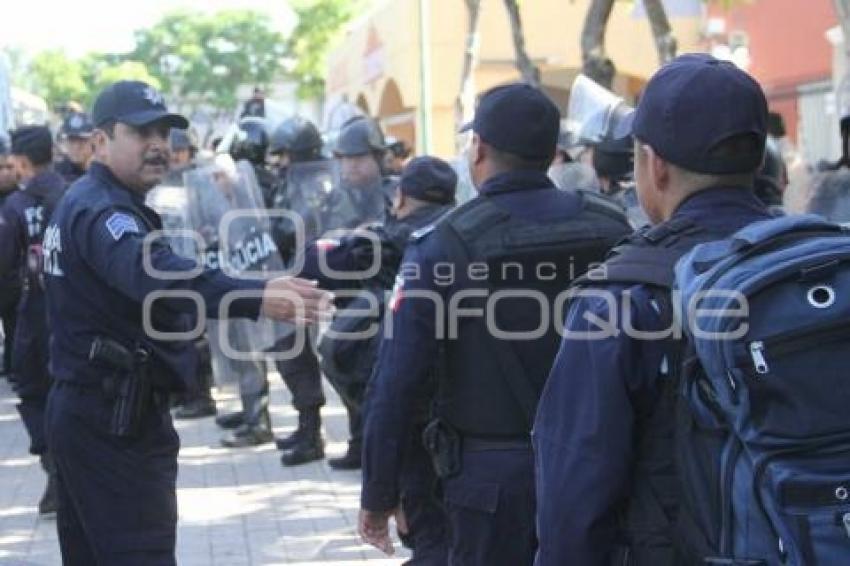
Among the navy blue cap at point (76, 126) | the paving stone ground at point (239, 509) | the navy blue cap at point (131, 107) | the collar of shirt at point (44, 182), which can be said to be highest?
the navy blue cap at point (76, 126)

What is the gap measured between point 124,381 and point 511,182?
4.55ft

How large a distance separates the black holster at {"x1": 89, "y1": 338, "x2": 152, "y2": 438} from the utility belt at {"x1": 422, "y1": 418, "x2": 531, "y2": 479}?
951 mm

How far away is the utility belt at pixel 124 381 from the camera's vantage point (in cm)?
404

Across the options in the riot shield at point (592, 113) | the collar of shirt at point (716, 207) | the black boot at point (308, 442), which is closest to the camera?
the collar of shirt at point (716, 207)

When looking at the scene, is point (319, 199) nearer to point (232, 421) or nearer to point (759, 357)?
point (232, 421)

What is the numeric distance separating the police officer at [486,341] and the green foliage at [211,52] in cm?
8508

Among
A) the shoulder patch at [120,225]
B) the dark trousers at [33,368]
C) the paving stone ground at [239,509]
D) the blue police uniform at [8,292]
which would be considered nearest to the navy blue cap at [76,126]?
the blue police uniform at [8,292]

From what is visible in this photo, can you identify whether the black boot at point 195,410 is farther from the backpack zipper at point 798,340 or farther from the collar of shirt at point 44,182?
the backpack zipper at point 798,340

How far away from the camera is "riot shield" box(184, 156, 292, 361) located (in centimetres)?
Result: 813

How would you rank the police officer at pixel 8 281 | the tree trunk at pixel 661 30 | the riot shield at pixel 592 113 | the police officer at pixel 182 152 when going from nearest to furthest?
the riot shield at pixel 592 113
the police officer at pixel 8 281
the police officer at pixel 182 152
the tree trunk at pixel 661 30

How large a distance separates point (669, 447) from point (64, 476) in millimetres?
2447

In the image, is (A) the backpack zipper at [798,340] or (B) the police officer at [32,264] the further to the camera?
(B) the police officer at [32,264]

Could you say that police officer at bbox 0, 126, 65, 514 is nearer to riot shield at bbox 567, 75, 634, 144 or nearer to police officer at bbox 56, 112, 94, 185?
police officer at bbox 56, 112, 94, 185

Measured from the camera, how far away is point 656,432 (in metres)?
2.36
